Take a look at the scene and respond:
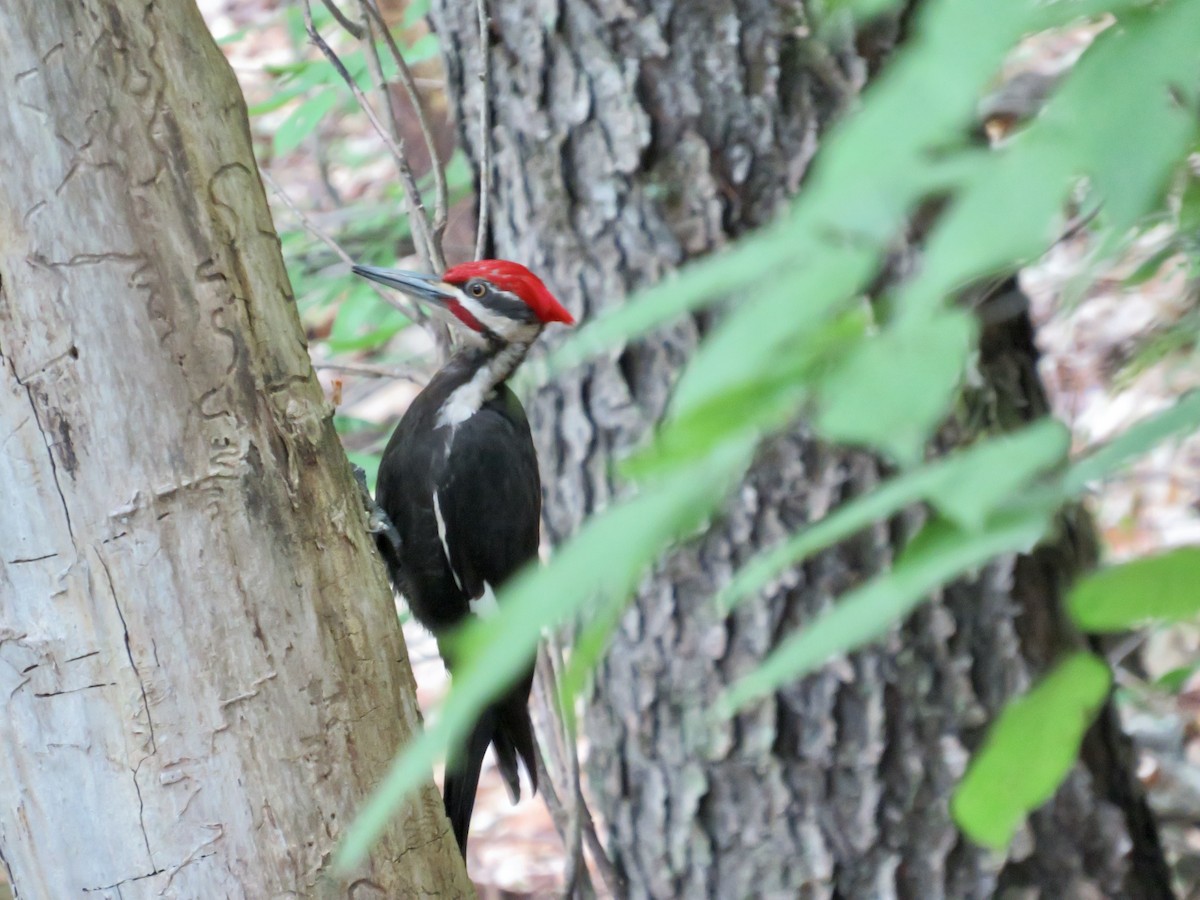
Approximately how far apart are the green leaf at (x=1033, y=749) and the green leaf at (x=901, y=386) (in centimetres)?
14

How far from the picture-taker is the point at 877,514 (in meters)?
0.38

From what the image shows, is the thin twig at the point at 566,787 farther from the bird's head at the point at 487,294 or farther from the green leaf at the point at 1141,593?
the green leaf at the point at 1141,593

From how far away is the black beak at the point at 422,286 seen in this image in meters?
1.88

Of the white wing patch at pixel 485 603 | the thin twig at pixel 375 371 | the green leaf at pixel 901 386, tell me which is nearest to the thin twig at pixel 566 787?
the white wing patch at pixel 485 603

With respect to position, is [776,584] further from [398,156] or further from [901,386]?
[901,386]

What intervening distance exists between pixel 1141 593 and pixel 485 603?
5.60 ft

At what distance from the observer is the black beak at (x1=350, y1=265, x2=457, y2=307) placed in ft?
6.18

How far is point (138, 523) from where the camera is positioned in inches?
44.0

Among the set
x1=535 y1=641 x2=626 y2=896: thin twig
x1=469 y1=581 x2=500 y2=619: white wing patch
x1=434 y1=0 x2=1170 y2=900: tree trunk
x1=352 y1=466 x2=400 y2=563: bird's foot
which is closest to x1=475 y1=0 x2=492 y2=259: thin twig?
x1=434 y1=0 x2=1170 y2=900: tree trunk

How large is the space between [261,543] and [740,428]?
880 millimetres

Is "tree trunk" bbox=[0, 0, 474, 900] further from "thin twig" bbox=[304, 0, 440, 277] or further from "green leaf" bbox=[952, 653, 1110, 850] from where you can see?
"green leaf" bbox=[952, 653, 1110, 850]

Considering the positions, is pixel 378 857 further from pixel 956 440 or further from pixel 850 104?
pixel 850 104

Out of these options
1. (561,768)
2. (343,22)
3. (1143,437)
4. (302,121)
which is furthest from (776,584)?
(1143,437)

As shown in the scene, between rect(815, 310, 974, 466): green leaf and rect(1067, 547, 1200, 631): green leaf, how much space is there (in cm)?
14
